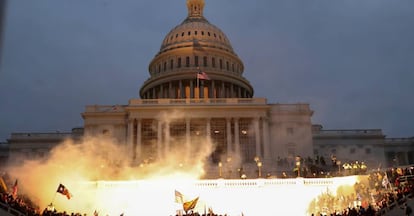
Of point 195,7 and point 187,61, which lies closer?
point 187,61

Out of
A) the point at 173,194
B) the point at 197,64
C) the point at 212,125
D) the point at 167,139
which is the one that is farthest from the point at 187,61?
the point at 173,194

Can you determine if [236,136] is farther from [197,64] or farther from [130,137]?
[197,64]

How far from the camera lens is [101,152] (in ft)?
191

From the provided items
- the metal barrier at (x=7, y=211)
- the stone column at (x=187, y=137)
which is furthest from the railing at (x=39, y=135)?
the metal barrier at (x=7, y=211)

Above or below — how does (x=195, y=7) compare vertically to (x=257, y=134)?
above

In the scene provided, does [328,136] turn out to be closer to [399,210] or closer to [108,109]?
[108,109]

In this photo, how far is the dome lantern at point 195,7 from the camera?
96438mm

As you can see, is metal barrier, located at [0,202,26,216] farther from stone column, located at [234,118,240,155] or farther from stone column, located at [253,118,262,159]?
stone column, located at [253,118,262,159]

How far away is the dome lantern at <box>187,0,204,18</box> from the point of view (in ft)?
316

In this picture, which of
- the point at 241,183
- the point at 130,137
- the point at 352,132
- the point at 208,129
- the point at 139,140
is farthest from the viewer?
the point at 352,132

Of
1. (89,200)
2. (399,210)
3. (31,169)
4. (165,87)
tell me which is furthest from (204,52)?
(399,210)

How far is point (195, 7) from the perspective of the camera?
9675 centimetres

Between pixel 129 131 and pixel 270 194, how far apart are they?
30.3 m

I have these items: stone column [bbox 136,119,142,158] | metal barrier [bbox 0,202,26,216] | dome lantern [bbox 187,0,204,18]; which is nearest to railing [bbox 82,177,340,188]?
metal barrier [bbox 0,202,26,216]
